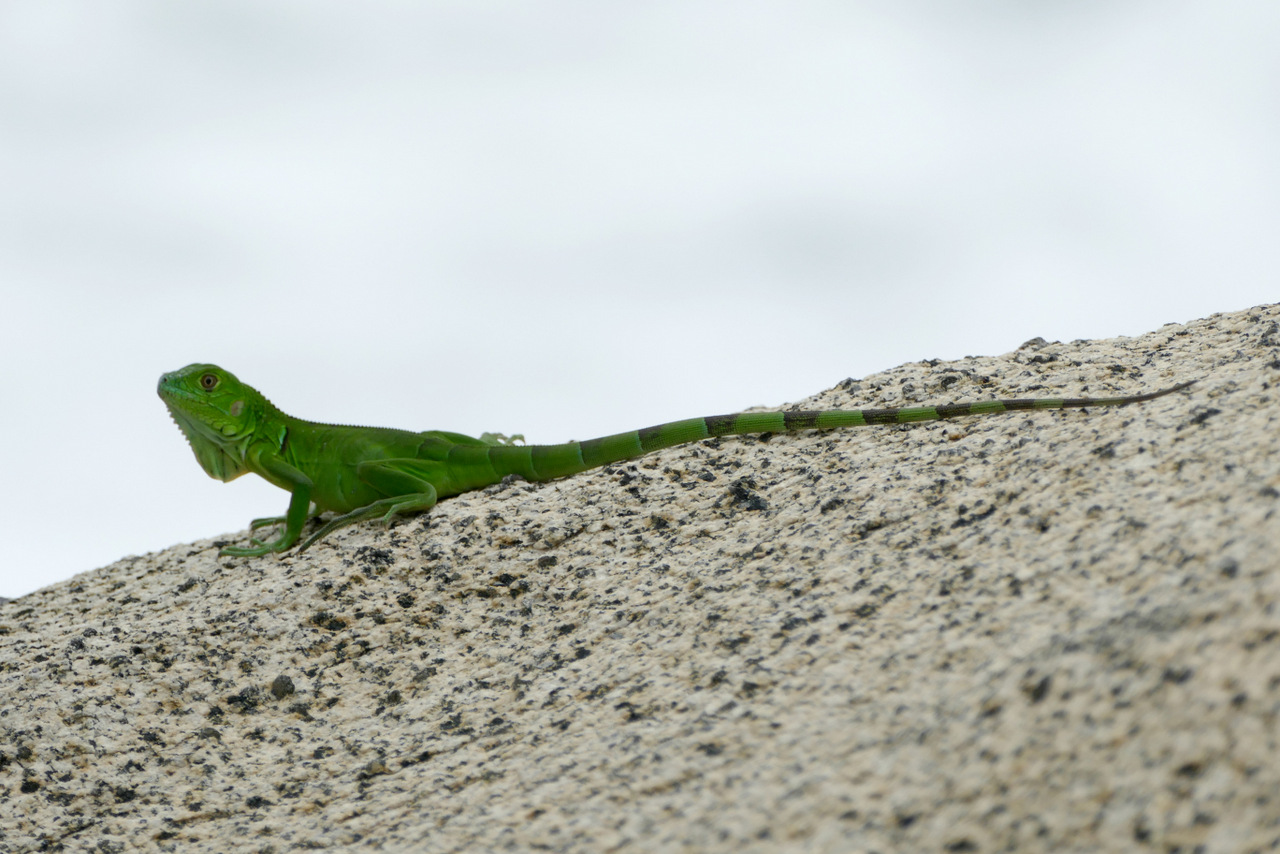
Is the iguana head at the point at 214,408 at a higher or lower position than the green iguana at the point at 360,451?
higher

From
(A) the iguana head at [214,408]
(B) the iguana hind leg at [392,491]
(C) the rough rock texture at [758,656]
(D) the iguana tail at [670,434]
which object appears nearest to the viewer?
(C) the rough rock texture at [758,656]

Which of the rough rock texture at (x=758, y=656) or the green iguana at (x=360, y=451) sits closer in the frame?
the rough rock texture at (x=758, y=656)

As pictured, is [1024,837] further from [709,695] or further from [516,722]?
[516,722]

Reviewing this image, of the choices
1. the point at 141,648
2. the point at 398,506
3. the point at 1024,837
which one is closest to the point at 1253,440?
the point at 1024,837

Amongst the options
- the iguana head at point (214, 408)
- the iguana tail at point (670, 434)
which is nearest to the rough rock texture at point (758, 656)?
the iguana tail at point (670, 434)

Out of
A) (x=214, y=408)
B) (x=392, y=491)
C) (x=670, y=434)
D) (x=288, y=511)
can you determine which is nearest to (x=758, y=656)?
(x=670, y=434)

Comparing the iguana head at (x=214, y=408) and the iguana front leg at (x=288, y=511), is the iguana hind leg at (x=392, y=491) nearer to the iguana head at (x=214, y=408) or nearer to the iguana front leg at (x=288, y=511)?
the iguana front leg at (x=288, y=511)

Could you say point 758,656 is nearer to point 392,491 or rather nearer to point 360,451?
point 392,491
